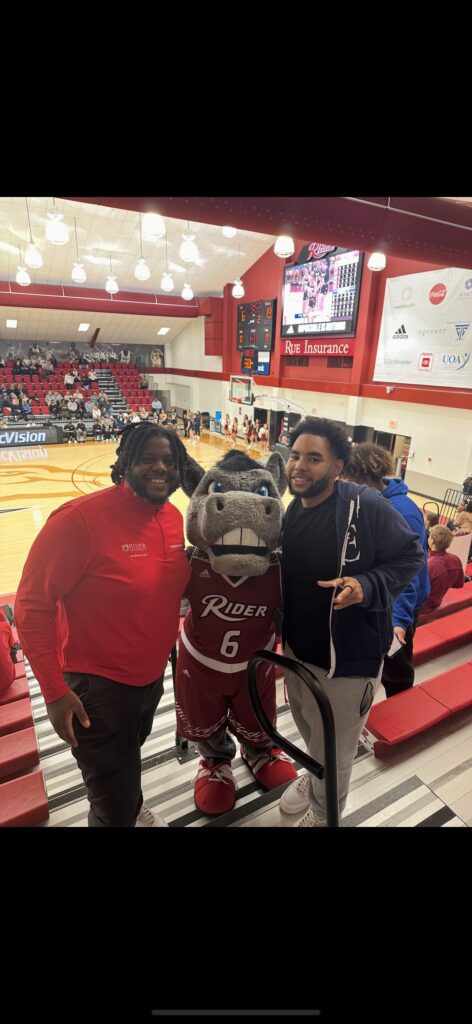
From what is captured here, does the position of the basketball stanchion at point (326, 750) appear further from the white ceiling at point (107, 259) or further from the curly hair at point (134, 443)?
the white ceiling at point (107, 259)

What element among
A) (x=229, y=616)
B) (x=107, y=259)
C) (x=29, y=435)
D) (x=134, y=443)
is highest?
(x=107, y=259)

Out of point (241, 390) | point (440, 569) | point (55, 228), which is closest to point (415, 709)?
point (440, 569)

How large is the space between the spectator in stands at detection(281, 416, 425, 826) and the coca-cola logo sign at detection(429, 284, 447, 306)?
8.35m

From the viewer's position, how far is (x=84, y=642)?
1385mm

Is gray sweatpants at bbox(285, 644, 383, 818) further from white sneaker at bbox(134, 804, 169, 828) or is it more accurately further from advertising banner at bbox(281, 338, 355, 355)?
advertising banner at bbox(281, 338, 355, 355)

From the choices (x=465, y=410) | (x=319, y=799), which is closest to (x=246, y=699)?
(x=319, y=799)

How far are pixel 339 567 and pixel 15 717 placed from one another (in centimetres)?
191

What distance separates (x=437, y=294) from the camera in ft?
27.3

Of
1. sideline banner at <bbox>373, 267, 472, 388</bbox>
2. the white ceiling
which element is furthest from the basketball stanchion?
the white ceiling

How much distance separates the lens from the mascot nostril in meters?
1.42

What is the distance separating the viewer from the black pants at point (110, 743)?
1392 millimetres

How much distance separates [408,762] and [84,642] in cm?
145

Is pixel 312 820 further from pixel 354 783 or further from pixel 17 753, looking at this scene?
pixel 17 753
